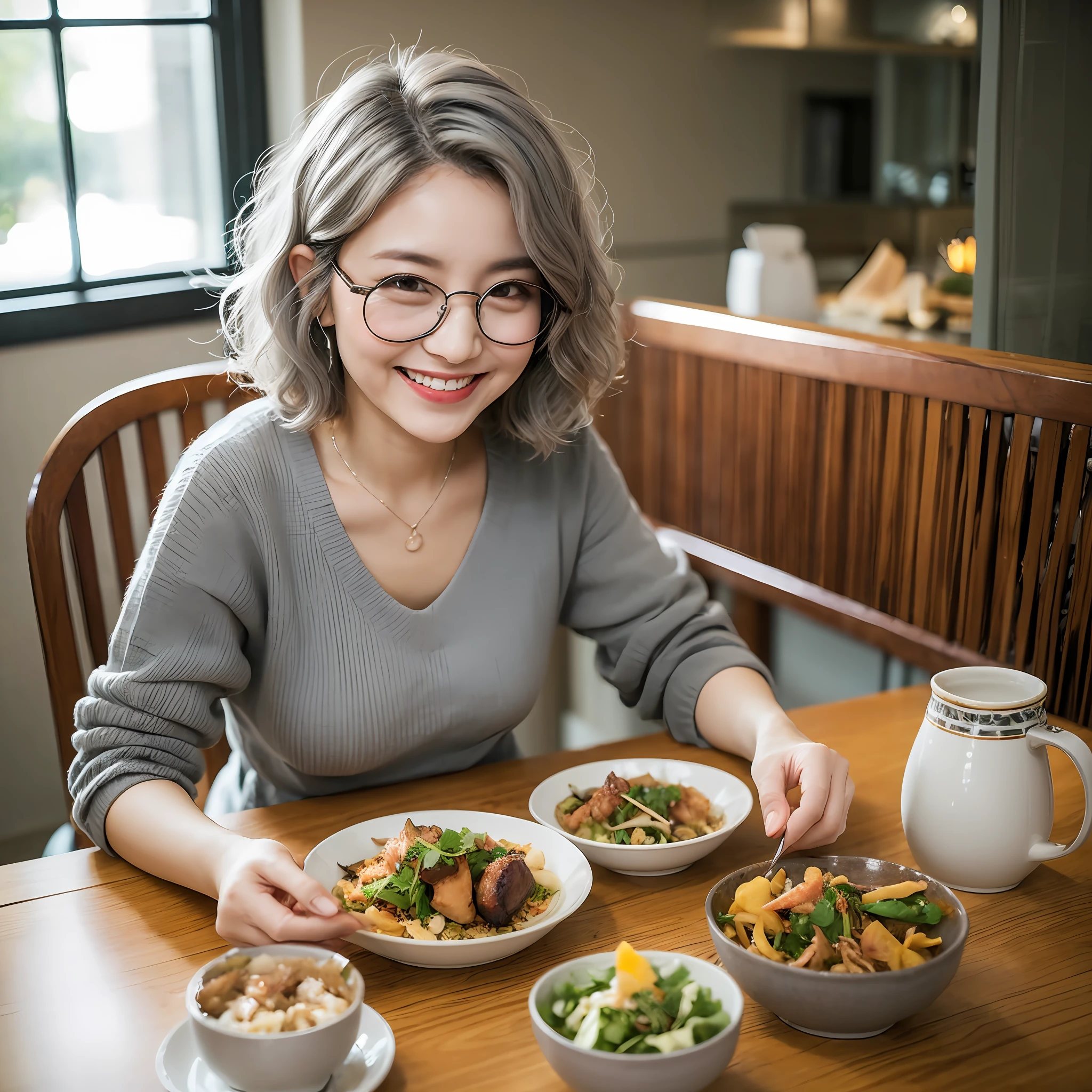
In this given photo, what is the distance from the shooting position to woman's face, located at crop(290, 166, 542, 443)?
43.5 inches

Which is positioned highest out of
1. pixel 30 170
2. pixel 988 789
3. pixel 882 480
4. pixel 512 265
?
pixel 30 170

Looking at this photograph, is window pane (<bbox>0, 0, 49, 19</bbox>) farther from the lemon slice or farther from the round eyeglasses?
the lemon slice

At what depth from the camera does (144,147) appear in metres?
2.32

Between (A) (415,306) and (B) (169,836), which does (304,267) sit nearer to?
(A) (415,306)

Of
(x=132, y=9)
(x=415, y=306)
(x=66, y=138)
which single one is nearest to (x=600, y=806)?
(x=415, y=306)

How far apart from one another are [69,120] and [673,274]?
58.1 inches

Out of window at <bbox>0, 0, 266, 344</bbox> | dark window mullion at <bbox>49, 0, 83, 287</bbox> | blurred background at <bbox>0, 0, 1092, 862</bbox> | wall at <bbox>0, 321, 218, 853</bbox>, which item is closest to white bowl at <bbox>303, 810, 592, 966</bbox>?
blurred background at <bbox>0, 0, 1092, 862</bbox>

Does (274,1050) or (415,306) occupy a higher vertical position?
(415,306)

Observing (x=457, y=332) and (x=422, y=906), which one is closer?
(x=422, y=906)

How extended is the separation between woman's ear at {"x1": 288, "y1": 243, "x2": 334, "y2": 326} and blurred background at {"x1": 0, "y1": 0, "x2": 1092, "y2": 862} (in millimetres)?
560

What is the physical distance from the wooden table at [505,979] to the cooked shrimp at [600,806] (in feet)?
0.15

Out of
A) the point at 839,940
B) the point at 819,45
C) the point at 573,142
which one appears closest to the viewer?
the point at 839,940

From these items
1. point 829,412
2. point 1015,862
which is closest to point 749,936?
point 1015,862

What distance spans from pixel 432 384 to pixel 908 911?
2.17 feet
